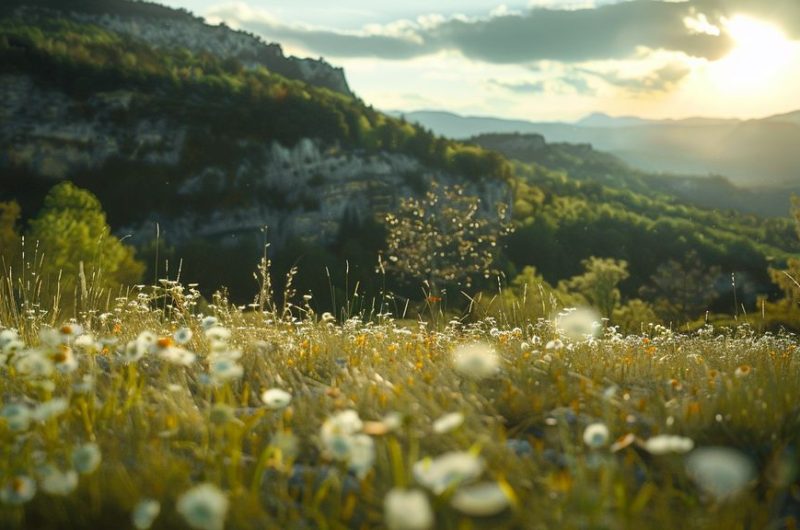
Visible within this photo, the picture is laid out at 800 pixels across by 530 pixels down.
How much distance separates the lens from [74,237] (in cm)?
3117

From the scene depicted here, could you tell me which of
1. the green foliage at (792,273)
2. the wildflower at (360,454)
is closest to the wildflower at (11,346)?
the wildflower at (360,454)

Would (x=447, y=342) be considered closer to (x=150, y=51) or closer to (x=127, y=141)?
(x=127, y=141)

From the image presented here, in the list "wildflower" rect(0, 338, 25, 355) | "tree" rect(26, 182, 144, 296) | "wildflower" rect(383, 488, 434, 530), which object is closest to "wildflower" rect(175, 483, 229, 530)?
"wildflower" rect(383, 488, 434, 530)

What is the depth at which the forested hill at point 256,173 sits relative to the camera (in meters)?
88.6

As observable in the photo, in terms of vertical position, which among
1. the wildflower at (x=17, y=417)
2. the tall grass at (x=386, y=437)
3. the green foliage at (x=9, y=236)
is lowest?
the green foliage at (x=9, y=236)

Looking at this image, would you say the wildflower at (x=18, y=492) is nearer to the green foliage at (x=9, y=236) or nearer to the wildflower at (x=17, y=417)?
the wildflower at (x=17, y=417)

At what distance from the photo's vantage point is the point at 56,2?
541 feet

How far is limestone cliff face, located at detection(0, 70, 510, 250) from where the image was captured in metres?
92.1

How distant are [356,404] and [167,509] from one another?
1.20 meters

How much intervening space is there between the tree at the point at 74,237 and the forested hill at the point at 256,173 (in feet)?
114

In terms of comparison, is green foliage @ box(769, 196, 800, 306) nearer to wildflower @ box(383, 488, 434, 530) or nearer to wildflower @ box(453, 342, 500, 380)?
wildflower @ box(453, 342, 500, 380)

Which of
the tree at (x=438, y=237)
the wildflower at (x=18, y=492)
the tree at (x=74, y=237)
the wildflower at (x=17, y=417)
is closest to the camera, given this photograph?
the wildflower at (x=18, y=492)

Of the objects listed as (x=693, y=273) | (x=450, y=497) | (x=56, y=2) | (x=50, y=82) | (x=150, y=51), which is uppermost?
(x=56, y=2)

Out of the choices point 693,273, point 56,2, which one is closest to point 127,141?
point 693,273
